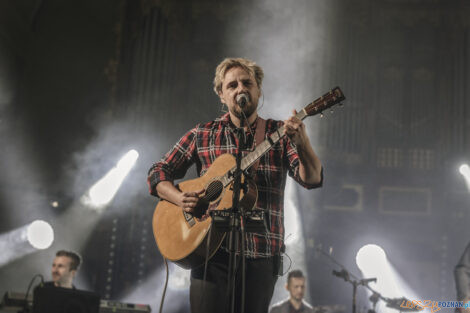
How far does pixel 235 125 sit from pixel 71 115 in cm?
668

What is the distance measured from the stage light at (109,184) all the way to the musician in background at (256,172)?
5660 millimetres

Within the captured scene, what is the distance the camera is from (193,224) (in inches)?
99.3

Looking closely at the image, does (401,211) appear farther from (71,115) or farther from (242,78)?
(242,78)

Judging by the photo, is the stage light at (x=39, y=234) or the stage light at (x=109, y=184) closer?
the stage light at (x=39, y=234)

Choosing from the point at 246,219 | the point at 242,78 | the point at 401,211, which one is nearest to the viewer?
the point at 246,219

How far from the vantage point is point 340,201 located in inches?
324

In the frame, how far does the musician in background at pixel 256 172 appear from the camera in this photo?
2.29 metres

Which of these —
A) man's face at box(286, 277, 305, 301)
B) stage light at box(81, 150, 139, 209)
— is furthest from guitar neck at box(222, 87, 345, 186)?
stage light at box(81, 150, 139, 209)

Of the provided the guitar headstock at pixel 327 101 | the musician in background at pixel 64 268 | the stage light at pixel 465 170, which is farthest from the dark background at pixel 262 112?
the guitar headstock at pixel 327 101

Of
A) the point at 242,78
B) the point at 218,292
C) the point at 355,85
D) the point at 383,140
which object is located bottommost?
the point at 218,292

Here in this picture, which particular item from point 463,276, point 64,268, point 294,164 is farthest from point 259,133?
point 64,268

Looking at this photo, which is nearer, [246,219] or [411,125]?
A: [246,219]

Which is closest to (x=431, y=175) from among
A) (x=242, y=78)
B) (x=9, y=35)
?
(x=242, y=78)

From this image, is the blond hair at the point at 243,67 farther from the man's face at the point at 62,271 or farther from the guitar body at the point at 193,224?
the man's face at the point at 62,271
